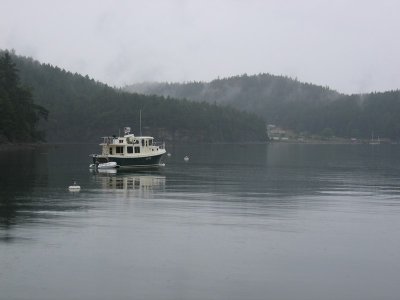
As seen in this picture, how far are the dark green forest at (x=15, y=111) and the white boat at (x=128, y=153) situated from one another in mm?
49440

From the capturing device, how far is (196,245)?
74.5 feet

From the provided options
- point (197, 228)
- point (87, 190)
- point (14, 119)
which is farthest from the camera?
point (14, 119)

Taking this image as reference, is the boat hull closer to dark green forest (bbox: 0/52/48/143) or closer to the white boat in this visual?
the white boat

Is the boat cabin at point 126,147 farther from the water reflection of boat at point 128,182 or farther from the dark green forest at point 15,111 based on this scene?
the dark green forest at point 15,111

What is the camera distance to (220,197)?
39938mm

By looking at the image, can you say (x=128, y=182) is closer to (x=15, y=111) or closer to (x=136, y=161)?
(x=136, y=161)

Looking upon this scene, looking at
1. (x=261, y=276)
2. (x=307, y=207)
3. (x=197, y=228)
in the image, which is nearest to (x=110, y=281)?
(x=261, y=276)

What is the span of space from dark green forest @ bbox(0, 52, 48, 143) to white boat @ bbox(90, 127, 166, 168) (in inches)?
1946

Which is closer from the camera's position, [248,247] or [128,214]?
[248,247]

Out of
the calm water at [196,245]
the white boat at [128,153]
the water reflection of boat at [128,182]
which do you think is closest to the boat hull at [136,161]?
the white boat at [128,153]

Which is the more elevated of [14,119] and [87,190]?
[14,119]

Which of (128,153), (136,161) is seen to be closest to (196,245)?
(136,161)

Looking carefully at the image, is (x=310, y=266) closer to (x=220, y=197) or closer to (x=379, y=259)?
(x=379, y=259)

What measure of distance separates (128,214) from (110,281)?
1324cm
